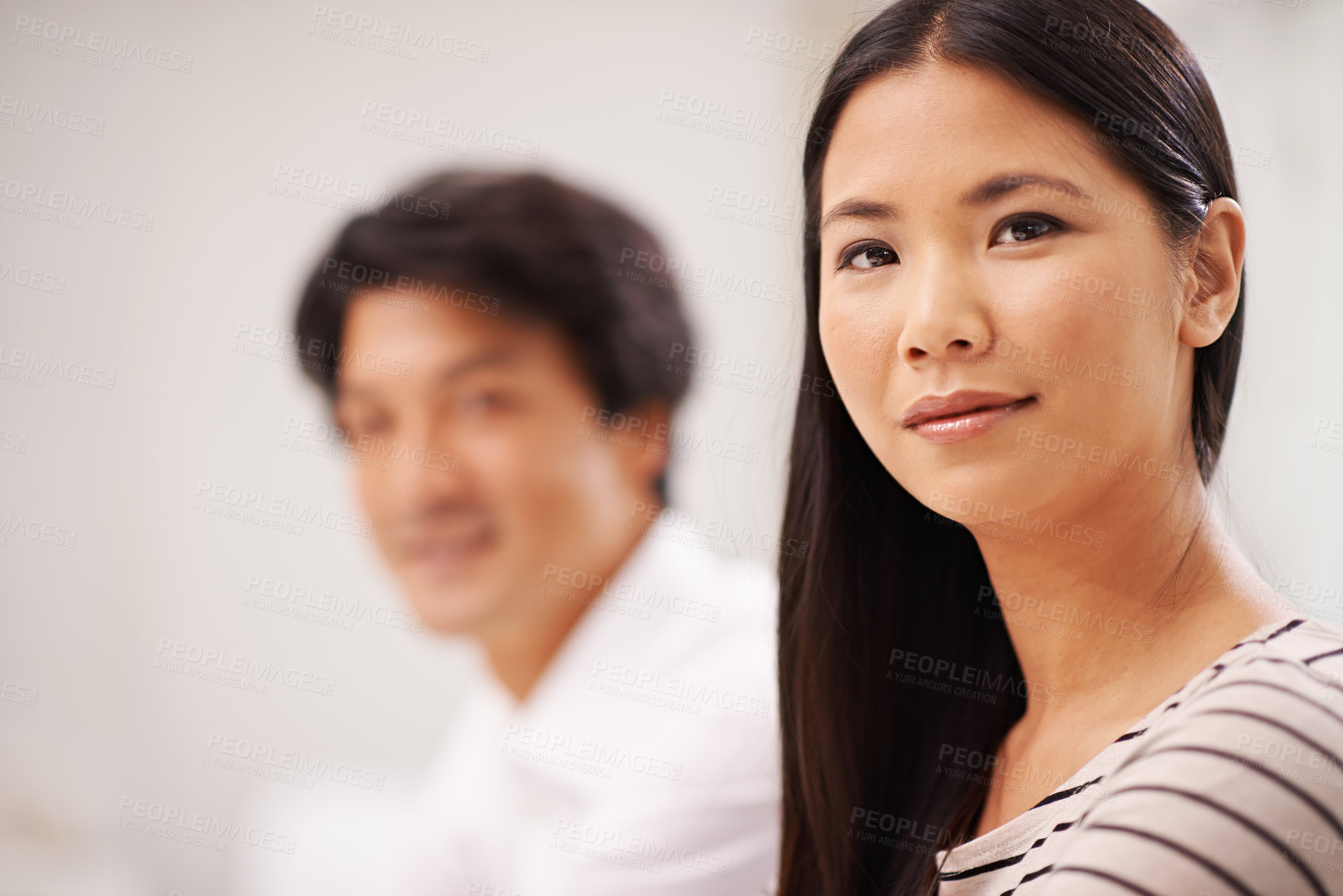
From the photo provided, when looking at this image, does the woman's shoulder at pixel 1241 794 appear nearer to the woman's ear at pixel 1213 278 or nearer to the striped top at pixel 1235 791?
the striped top at pixel 1235 791

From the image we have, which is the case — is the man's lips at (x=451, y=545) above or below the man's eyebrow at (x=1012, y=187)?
below

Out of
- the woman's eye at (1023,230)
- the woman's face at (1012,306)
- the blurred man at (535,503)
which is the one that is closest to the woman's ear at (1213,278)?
the woman's face at (1012,306)

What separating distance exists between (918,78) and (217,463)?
198cm

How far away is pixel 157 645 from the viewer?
230 centimetres

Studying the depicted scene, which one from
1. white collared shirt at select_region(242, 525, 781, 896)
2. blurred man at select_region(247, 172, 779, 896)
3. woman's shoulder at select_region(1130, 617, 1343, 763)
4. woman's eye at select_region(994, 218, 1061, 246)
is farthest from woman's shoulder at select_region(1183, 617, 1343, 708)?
blurred man at select_region(247, 172, 779, 896)

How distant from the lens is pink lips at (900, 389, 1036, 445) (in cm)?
69

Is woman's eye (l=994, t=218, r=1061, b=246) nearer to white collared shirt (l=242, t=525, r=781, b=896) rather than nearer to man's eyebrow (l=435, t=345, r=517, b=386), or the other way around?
white collared shirt (l=242, t=525, r=781, b=896)

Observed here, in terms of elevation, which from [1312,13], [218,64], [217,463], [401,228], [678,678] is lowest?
[217,463]

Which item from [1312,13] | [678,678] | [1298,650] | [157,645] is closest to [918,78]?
Result: [1298,650]

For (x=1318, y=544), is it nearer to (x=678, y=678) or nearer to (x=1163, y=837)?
(x=678, y=678)

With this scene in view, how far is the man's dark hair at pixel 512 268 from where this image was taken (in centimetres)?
136

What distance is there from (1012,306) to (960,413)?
0.08 meters

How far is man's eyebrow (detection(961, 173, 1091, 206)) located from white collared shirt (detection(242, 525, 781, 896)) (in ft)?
1.99

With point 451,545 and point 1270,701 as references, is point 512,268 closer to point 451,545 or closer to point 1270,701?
point 451,545
